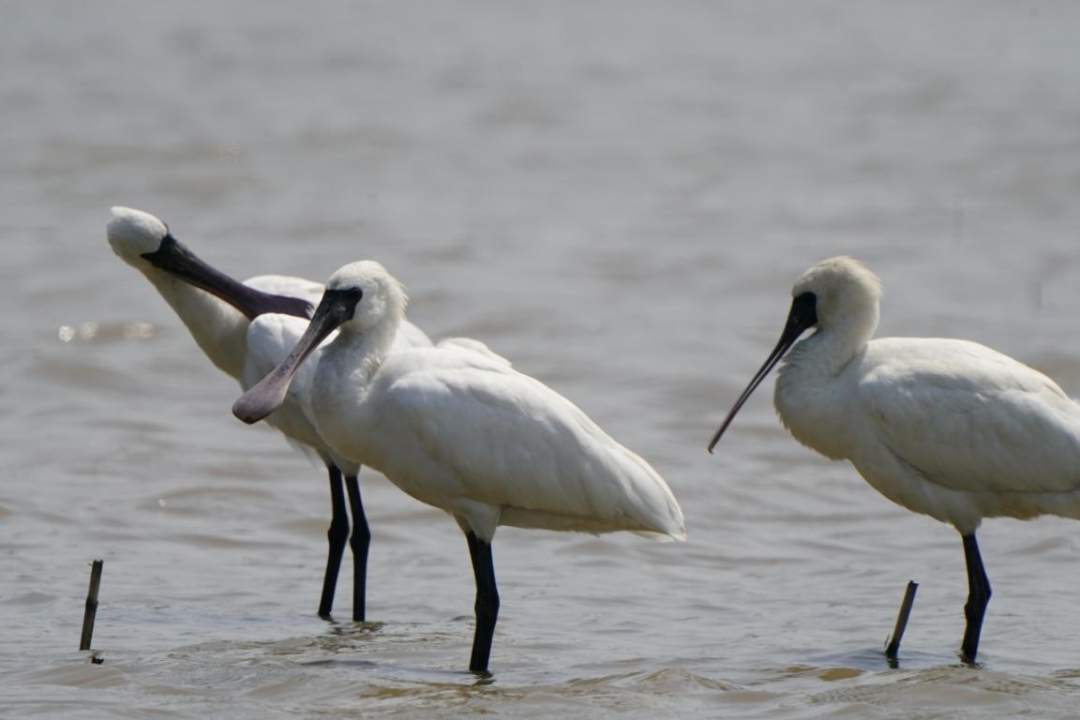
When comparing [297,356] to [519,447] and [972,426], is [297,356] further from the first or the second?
[972,426]

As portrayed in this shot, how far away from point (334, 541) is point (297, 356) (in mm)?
2212

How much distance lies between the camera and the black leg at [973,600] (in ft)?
29.5

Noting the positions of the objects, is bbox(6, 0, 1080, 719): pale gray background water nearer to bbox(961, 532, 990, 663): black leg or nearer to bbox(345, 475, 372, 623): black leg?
bbox(961, 532, 990, 663): black leg

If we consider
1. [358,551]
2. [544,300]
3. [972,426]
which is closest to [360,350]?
[358,551]

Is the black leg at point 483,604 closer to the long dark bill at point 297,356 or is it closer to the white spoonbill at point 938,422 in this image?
the long dark bill at point 297,356

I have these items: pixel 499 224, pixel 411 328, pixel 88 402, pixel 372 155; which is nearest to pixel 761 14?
pixel 372 155

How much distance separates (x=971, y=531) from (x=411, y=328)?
338cm

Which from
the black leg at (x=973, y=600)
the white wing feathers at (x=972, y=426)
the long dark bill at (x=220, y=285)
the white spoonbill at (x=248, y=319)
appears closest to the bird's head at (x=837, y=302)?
the white wing feathers at (x=972, y=426)

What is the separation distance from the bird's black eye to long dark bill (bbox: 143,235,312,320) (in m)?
2.76

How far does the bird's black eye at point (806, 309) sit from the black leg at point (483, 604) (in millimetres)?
2076

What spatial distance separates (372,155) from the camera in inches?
957

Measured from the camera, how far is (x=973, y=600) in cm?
913

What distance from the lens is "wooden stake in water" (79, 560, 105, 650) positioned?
8.04 m

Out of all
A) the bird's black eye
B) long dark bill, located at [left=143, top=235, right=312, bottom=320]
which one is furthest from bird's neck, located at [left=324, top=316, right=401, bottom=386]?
the bird's black eye
